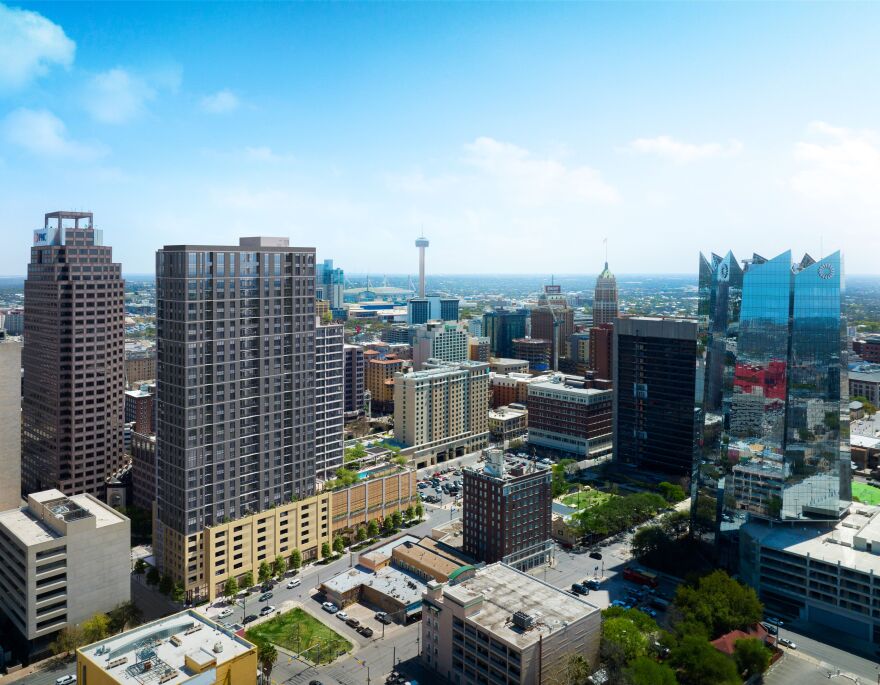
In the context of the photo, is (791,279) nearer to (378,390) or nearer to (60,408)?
(60,408)

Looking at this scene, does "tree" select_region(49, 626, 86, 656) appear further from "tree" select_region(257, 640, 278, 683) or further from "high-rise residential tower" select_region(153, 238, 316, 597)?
"tree" select_region(257, 640, 278, 683)

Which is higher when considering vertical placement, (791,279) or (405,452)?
(791,279)

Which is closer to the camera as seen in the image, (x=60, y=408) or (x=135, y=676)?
(x=135, y=676)

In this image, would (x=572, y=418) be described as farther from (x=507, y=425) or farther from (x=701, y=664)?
(x=701, y=664)

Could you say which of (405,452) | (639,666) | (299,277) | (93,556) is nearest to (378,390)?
(405,452)

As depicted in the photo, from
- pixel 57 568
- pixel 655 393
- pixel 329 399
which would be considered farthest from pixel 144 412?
pixel 655 393

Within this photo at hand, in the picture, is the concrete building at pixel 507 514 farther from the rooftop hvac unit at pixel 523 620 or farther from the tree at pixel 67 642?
the tree at pixel 67 642

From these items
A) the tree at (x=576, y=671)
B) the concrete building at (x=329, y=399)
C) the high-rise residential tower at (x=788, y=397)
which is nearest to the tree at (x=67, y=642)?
the concrete building at (x=329, y=399)
